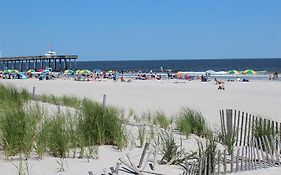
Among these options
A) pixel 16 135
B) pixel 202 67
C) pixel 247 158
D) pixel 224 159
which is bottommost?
pixel 202 67

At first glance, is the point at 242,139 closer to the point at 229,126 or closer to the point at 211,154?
the point at 229,126

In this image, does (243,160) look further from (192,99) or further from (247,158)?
(192,99)

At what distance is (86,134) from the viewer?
7.23 meters

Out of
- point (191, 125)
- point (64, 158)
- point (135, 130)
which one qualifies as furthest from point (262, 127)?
point (64, 158)

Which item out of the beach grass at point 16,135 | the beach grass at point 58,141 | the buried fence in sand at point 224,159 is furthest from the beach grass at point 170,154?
the beach grass at point 16,135

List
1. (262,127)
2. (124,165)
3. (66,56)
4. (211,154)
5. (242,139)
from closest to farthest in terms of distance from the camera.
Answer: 1. (211,154)
2. (124,165)
3. (262,127)
4. (242,139)
5. (66,56)

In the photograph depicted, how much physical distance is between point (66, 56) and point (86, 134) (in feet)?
230

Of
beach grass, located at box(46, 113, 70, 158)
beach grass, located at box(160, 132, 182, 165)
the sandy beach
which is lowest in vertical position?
the sandy beach

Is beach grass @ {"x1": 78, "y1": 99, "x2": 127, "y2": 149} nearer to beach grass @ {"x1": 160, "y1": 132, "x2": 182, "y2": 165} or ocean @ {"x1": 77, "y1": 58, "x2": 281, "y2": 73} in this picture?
beach grass @ {"x1": 160, "y1": 132, "x2": 182, "y2": 165}

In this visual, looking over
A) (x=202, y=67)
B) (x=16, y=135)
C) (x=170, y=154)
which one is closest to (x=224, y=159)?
(x=170, y=154)

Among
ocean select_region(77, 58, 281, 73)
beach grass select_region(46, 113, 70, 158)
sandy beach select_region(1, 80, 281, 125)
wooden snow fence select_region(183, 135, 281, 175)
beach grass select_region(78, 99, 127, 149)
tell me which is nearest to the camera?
wooden snow fence select_region(183, 135, 281, 175)

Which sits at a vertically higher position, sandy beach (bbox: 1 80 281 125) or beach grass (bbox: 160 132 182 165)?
beach grass (bbox: 160 132 182 165)

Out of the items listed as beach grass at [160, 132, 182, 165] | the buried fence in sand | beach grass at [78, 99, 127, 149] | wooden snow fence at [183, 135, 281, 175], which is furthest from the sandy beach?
beach grass at [160, 132, 182, 165]

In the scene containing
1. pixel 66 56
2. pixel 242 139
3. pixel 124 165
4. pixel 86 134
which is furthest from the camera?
pixel 66 56
